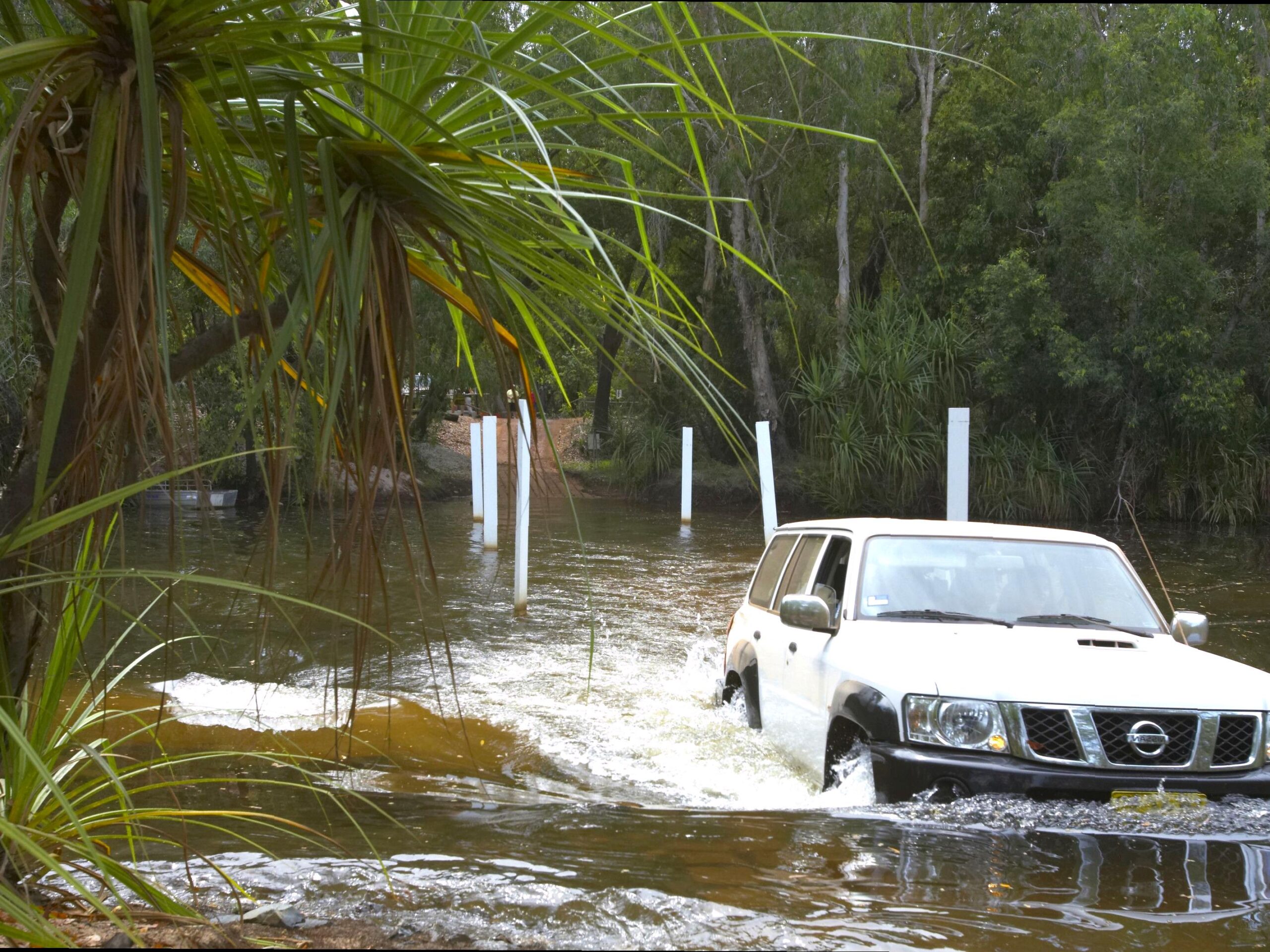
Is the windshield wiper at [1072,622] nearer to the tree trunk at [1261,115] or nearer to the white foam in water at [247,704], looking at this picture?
the white foam in water at [247,704]

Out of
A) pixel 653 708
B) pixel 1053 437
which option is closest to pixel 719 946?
pixel 653 708

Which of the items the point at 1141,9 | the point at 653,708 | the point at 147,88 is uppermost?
the point at 1141,9

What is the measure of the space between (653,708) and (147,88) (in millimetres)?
7727

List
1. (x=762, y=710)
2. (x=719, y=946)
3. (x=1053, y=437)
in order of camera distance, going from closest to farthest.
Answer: (x=719, y=946)
(x=762, y=710)
(x=1053, y=437)

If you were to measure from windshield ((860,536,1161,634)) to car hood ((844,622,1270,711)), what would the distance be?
29 cm

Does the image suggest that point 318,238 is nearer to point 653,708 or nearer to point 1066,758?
point 1066,758

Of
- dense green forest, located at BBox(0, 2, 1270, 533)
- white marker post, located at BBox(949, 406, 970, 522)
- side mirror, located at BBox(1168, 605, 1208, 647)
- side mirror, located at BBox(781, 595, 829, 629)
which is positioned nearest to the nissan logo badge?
side mirror, located at BBox(1168, 605, 1208, 647)

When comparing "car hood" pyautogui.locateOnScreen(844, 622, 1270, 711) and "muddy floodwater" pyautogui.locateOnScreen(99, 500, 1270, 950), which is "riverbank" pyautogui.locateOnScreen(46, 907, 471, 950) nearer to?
"muddy floodwater" pyautogui.locateOnScreen(99, 500, 1270, 950)

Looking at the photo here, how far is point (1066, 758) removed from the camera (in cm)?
527

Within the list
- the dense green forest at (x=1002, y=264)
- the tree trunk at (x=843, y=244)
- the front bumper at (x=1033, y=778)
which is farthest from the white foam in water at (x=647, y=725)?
the tree trunk at (x=843, y=244)

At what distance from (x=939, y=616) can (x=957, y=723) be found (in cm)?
109

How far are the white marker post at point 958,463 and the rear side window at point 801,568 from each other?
16.0 ft

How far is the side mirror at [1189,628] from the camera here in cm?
638

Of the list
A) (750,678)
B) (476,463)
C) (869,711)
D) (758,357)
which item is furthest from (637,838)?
(758,357)
